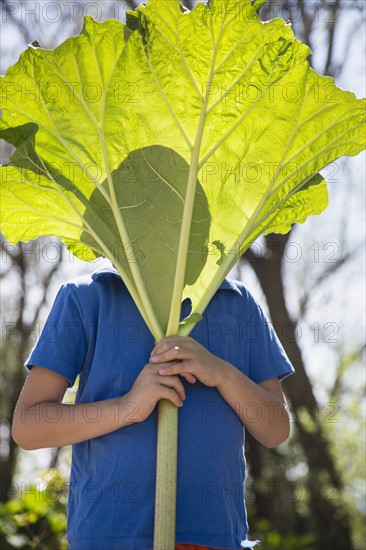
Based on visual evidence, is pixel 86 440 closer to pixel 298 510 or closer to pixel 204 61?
pixel 204 61

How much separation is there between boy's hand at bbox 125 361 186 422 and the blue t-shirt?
102 mm

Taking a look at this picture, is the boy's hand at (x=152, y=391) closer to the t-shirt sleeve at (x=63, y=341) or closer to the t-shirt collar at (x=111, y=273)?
the t-shirt sleeve at (x=63, y=341)

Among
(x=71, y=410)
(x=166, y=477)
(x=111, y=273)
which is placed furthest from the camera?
(x=111, y=273)

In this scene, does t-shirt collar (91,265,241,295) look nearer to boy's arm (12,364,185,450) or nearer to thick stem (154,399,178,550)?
boy's arm (12,364,185,450)

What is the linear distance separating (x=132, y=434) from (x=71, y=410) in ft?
0.52

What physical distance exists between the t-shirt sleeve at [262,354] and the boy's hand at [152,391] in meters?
0.38

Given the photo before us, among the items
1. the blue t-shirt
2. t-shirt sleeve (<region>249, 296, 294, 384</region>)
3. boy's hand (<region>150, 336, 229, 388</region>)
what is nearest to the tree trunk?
t-shirt sleeve (<region>249, 296, 294, 384</region>)

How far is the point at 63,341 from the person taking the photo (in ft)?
5.82

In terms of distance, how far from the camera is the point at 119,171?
1761mm

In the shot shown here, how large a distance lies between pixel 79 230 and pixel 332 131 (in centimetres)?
69

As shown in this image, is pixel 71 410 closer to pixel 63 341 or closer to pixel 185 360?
pixel 63 341

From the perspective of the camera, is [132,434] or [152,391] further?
[132,434]

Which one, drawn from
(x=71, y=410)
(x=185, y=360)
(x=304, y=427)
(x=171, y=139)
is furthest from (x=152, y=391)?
(x=304, y=427)

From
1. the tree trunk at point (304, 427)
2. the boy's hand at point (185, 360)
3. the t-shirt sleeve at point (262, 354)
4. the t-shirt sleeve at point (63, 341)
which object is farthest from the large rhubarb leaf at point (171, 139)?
the tree trunk at point (304, 427)
